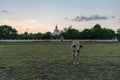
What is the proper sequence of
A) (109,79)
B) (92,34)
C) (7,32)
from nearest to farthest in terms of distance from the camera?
(109,79)
(92,34)
(7,32)

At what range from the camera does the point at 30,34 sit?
139875 mm

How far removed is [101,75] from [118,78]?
3.04 feet

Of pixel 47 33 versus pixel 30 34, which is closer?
pixel 47 33

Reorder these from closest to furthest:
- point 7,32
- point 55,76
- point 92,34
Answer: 1. point 55,76
2. point 92,34
3. point 7,32

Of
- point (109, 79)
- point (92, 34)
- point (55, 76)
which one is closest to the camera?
point (109, 79)

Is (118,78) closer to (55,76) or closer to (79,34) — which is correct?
(55,76)

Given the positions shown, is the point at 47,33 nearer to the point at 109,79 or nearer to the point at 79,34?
the point at 79,34

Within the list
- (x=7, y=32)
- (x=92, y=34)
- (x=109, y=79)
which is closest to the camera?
(x=109, y=79)

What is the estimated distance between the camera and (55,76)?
36.1ft

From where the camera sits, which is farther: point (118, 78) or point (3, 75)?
point (3, 75)

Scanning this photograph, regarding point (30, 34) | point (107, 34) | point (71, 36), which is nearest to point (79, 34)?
point (71, 36)

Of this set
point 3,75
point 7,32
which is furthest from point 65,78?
point 7,32

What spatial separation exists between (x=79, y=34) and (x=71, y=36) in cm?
360

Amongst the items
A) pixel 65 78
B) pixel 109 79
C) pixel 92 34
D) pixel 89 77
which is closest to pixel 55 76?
pixel 65 78
